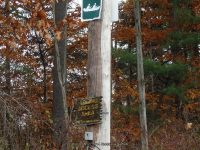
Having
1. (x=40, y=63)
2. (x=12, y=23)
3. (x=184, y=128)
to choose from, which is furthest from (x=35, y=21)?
(x=40, y=63)

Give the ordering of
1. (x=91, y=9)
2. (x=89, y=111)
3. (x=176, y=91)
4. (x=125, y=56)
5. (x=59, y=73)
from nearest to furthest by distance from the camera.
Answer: (x=89, y=111) < (x=91, y=9) < (x=59, y=73) < (x=176, y=91) < (x=125, y=56)

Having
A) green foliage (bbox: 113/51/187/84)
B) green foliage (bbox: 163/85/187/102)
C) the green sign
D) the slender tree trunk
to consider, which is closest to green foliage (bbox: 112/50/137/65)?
green foliage (bbox: 113/51/187/84)

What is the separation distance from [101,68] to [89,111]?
41 centimetres

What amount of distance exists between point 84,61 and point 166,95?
4.32 metres

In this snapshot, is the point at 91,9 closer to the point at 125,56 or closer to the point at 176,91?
the point at 176,91

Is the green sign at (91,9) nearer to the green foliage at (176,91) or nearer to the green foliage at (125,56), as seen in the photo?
the green foliage at (176,91)

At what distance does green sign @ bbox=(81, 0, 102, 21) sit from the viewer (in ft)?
15.4

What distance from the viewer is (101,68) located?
463 cm

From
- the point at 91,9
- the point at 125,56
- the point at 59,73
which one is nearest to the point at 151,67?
the point at 125,56

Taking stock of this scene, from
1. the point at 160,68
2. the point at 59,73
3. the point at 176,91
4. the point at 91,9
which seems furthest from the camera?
the point at 160,68

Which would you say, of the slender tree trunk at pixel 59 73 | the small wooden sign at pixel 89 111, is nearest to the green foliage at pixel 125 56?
the slender tree trunk at pixel 59 73

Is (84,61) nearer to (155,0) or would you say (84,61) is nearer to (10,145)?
(155,0)

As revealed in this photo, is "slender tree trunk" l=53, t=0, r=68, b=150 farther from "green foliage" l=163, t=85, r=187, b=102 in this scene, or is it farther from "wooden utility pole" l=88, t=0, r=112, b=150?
"wooden utility pole" l=88, t=0, r=112, b=150

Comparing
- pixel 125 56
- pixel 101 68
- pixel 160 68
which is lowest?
pixel 101 68
